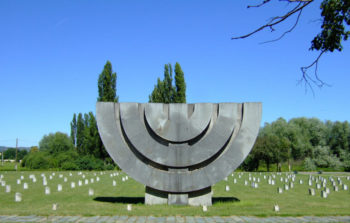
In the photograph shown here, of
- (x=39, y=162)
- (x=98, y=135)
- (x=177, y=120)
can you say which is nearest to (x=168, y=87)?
(x=98, y=135)

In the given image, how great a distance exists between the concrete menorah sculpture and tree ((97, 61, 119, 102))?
2494cm

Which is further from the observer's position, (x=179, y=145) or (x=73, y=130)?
(x=73, y=130)

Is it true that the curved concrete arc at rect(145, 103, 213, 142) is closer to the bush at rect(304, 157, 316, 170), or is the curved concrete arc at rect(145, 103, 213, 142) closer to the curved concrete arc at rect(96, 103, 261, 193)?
the curved concrete arc at rect(96, 103, 261, 193)

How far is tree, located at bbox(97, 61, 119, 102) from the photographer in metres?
34.7

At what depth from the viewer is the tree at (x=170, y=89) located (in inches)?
1299

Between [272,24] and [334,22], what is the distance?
1.94 meters

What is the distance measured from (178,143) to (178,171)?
872 mm

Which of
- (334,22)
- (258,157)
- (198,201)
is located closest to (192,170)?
(198,201)

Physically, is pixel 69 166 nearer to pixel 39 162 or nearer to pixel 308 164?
pixel 39 162

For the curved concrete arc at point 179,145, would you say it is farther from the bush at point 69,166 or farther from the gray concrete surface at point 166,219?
the bush at point 69,166

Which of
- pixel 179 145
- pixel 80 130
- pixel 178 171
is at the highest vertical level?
pixel 80 130

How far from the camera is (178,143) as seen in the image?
32.9ft

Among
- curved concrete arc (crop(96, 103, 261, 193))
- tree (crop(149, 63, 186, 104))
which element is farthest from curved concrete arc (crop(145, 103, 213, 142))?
tree (crop(149, 63, 186, 104))

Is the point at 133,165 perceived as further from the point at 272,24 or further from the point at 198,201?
the point at 272,24
